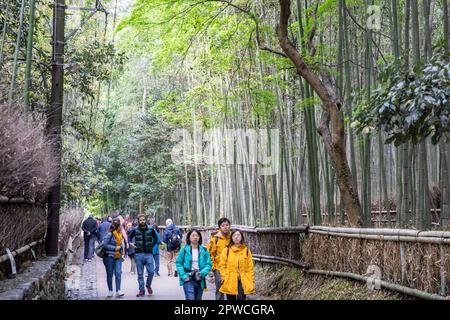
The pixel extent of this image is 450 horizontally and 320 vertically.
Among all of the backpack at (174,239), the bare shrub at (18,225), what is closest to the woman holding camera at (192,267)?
the bare shrub at (18,225)

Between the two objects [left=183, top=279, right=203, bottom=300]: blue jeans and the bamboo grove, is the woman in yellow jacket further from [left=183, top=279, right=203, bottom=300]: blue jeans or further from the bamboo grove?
the bamboo grove

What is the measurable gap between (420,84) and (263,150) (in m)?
8.03

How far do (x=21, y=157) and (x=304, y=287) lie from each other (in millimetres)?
4387

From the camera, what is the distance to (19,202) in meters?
5.36

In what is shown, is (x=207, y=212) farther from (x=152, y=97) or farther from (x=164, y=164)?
(x=152, y=97)

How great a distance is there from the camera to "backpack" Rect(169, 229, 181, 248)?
9.99 metres

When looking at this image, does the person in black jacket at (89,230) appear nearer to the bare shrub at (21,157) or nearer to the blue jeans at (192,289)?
the bare shrub at (21,157)

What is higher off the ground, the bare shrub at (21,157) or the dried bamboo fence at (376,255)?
the bare shrub at (21,157)

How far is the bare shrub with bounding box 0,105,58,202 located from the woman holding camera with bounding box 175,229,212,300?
5.39ft

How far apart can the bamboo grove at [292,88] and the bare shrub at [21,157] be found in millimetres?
714

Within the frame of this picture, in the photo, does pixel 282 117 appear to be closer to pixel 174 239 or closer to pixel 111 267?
pixel 174 239

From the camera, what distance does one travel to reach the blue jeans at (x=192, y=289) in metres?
5.50

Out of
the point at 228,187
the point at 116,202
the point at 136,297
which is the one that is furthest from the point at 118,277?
the point at 116,202

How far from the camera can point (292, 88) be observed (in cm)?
1095
